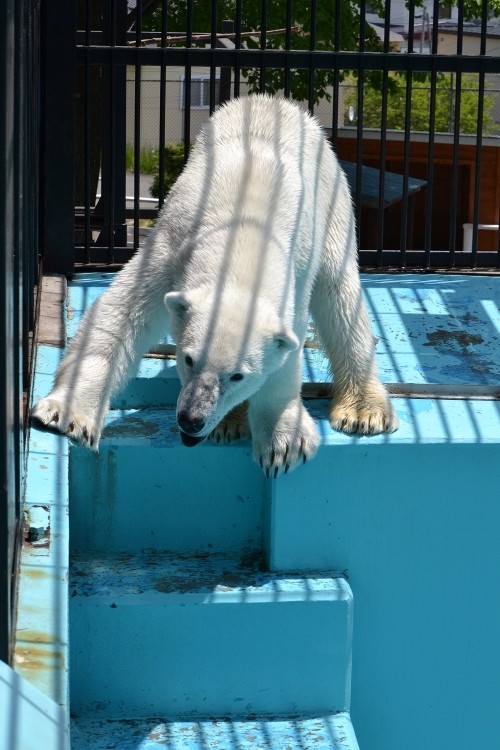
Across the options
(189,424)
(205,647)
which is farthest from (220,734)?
(189,424)

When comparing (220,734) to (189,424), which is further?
(220,734)

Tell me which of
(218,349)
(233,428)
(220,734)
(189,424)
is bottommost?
(220,734)

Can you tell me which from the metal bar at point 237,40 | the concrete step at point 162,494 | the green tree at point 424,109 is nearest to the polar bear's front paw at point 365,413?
the concrete step at point 162,494

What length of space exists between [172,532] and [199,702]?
0.51m

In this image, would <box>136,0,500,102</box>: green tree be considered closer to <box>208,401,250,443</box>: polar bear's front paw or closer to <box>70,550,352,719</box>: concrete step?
<box>208,401,250,443</box>: polar bear's front paw

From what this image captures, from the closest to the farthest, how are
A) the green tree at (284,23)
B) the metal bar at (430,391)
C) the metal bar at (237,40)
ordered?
Answer: the metal bar at (430,391) → the metal bar at (237,40) → the green tree at (284,23)

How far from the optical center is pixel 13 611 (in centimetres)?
204

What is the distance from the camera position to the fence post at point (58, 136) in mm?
4324

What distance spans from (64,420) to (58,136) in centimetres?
176

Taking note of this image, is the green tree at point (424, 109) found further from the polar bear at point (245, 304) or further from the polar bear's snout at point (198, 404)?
the polar bear's snout at point (198, 404)

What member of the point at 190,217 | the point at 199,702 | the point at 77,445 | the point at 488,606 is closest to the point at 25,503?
the point at 77,445

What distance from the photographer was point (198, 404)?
8.80 ft

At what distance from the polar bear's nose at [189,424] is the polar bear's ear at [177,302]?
0.93ft

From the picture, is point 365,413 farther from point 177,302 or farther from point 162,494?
point 177,302
